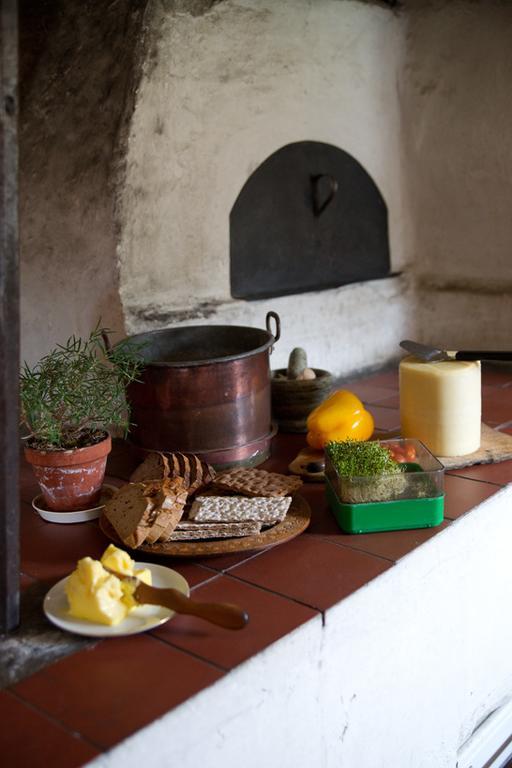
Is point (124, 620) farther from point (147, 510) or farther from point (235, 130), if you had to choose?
point (235, 130)

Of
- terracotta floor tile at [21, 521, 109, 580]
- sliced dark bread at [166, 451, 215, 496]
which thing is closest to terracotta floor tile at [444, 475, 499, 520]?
sliced dark bread at [166, 451, 215, 496]

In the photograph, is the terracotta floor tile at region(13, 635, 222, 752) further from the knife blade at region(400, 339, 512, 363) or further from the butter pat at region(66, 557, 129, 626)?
the knife blade at region(400, 339, 512, 363)

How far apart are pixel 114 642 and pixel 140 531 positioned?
0.28 metres

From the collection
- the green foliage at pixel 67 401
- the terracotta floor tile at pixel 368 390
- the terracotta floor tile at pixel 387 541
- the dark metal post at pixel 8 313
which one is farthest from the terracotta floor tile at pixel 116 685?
the terracotta floor tile at pixel 368 390

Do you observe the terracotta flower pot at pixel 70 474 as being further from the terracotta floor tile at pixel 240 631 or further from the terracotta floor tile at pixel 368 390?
the terracotta floor tile at pixel 368 390

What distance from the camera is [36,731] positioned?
45.1 inches

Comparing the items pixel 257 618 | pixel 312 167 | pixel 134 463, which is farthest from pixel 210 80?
pixel 257 618

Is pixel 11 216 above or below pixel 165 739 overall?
above

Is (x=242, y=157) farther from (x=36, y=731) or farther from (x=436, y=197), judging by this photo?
(x=36, y=731)

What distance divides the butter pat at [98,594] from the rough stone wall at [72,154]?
1.05m

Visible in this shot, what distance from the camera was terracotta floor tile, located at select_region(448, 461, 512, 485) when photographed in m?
1.99

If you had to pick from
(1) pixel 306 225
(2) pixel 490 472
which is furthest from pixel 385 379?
(2) pixel 490 472

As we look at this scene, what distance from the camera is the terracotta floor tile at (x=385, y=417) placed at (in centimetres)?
249

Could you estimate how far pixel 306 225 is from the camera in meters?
2.83
